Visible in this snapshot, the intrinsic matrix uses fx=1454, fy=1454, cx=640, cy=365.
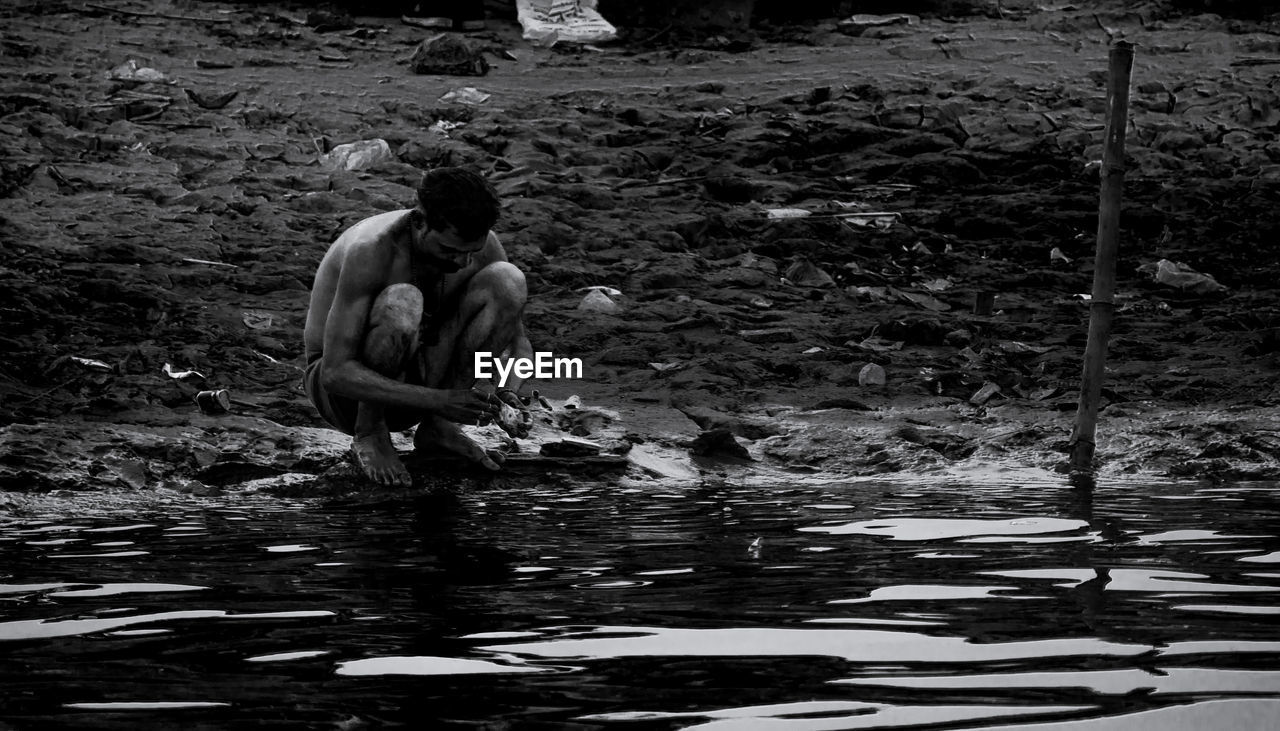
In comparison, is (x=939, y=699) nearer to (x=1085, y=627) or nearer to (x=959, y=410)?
(x=1085, y=627)

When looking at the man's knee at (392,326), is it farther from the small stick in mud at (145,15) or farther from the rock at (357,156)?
the small stick in mud at (145,15)

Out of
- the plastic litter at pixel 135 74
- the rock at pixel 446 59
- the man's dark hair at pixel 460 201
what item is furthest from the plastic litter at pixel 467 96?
the man's dark hair at pixel 460 201

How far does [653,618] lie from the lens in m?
2.67

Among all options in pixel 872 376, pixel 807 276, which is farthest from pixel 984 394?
pixel 807 276

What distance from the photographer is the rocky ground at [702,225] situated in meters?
6.14

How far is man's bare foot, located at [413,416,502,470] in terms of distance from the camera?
5332 millimetres

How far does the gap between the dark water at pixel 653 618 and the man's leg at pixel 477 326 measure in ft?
2.66

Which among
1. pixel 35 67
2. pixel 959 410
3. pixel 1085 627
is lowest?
pixel 959 410

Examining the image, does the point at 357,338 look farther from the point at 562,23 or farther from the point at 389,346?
the point at 562,23

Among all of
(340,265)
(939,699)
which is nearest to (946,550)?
(939,699)

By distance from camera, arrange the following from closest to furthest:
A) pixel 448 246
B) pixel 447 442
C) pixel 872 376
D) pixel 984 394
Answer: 1. pixel 448 246
2. pixel 447 442
3. pixel 984 394
4. pixel 872 376

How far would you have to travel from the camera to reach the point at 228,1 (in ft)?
45.9

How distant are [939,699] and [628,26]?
41.3 ft

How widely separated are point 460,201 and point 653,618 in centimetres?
225
